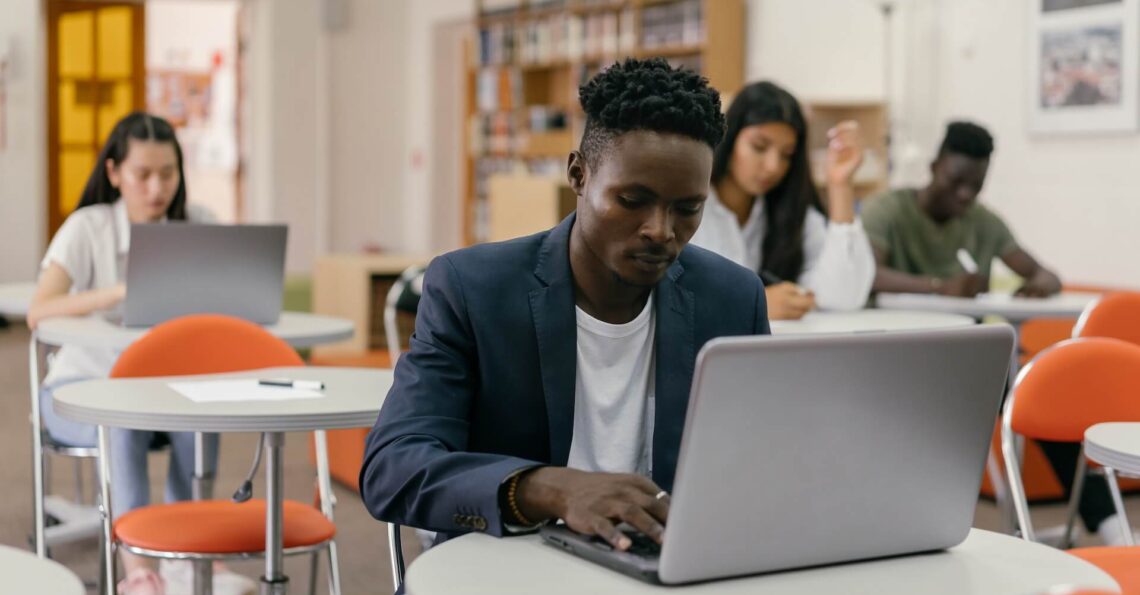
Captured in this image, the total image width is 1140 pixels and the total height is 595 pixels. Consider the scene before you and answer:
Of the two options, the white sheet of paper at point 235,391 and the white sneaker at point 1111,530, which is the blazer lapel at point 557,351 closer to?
the white sheet of paper at point 235,391

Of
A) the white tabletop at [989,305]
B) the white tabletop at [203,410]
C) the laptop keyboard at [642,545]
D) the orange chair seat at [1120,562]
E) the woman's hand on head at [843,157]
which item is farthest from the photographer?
the white tabletop at [989,305]

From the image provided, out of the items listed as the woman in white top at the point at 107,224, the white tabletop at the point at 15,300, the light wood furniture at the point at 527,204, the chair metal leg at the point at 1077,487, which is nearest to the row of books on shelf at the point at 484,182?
the light wood furniture at the point at 527,204

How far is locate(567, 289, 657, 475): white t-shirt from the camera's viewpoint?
1693 millimetres

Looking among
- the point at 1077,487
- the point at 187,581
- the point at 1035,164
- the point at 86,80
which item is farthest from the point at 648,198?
the point at 86,80

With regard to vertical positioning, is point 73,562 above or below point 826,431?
below

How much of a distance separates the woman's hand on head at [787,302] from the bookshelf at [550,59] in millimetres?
4246

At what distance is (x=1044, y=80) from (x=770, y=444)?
5607 mm

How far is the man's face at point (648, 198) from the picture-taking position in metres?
1.55

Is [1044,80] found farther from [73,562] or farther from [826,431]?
[826,431]

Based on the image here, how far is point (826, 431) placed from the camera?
47.7 inches

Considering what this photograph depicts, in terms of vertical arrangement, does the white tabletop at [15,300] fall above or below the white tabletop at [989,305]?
above

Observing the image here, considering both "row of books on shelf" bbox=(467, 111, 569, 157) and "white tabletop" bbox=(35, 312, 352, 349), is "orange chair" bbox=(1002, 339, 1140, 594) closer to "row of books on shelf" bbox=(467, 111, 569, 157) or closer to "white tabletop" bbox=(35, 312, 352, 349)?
"white tabletop" bbox=(35, 312, 352, 349)

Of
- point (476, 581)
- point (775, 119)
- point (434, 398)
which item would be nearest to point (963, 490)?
point (476, 581)

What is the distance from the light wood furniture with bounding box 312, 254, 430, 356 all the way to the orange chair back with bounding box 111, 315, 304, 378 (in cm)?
411
